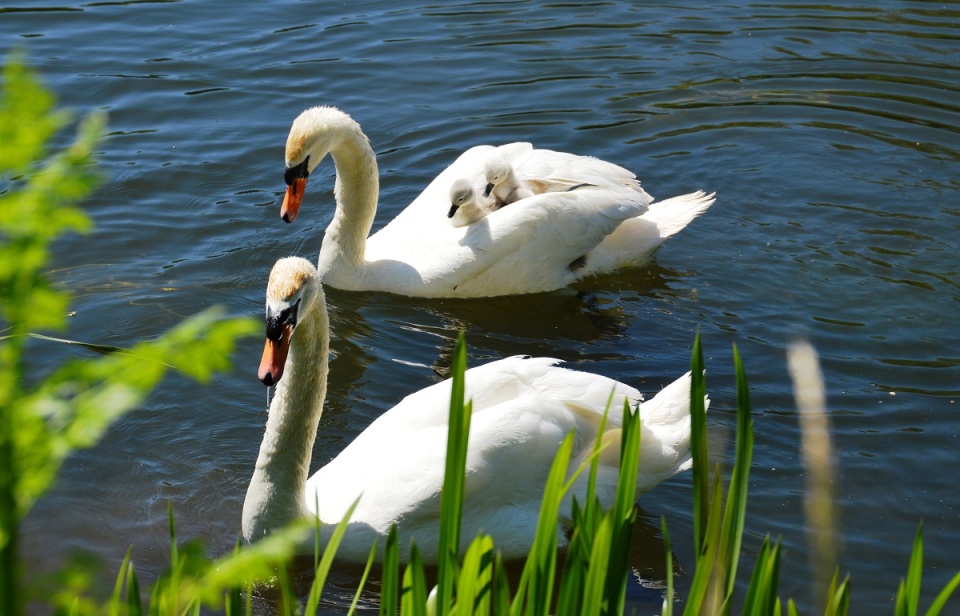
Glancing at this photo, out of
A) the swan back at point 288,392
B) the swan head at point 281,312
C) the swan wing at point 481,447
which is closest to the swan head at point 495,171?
the swan wing at point 481,447

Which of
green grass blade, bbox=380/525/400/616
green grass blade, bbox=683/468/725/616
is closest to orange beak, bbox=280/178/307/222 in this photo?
green grass blade, bbox=380/525/400/616

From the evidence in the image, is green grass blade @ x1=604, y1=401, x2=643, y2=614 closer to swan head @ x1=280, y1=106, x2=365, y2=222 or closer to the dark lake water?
the dark lake water

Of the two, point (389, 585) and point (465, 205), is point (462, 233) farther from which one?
point (389, 585)

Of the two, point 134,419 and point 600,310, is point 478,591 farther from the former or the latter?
point 600,310

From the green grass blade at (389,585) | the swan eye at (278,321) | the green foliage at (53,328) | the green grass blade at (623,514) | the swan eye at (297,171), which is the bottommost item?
the swan eye at (278,321)

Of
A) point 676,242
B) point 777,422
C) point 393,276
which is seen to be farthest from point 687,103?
point 777,422

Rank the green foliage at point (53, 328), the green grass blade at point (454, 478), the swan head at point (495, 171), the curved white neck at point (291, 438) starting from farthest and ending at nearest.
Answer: the swan head at point (495, 171) < the curved white neck at point (291, 438) < the green grass blade at point (454, 478) < the green foliage at point (53, 328)

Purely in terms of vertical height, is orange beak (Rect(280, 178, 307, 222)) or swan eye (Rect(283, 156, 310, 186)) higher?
swan eye (Rect(283, 156, 310, 186))

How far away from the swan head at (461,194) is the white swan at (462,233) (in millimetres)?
181

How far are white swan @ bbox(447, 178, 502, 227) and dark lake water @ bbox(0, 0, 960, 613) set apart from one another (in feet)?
1.74

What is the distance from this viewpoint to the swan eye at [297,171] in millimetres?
6858

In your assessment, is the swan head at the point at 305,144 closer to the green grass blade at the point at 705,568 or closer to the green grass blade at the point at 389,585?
the green grass blade at the point at 389,585

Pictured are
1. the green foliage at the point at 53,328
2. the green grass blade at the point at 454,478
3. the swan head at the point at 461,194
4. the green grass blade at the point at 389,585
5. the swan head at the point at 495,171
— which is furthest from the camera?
the swan head at the point at 495,171

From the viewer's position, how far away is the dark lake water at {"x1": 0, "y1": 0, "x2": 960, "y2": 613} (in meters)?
5.27
